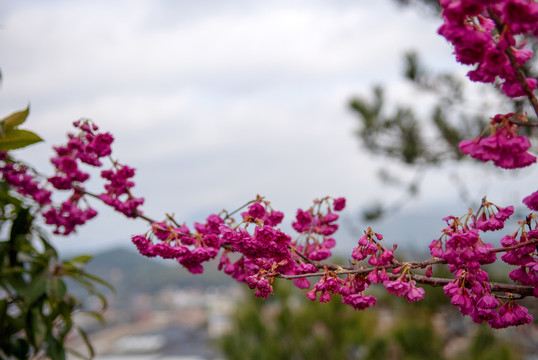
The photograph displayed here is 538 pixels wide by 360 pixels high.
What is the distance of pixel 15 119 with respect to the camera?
29.8 inches

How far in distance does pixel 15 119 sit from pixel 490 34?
67 centimetres

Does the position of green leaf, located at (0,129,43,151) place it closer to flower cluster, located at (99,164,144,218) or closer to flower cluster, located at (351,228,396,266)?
flower cluster, located at (99,164,144,218)

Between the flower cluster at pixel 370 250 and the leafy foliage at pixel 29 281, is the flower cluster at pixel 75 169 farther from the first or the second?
the flower cluster at pixel 370 250

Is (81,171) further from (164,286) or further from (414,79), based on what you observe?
(164,286)

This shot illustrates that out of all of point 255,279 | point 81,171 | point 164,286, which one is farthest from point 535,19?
point 164,286

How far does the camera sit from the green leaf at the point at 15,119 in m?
0.75

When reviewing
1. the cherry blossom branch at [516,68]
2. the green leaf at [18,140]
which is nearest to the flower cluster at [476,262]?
the cherry blossom branch at [516,68]

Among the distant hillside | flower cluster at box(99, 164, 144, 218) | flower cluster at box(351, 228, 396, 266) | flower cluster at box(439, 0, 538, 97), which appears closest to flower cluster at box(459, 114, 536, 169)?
flower cluster at box(439, 0, 538, 97)

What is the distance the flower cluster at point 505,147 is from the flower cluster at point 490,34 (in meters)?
0.03

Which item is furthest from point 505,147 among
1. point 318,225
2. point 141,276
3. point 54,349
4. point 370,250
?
point 141,276

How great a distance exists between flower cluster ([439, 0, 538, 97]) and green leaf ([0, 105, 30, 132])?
2.03 ft

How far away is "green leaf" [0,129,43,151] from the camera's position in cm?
73

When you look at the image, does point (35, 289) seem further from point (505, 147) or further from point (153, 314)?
point (153, 314)

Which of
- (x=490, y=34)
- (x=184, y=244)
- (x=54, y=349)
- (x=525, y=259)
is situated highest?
(x=490, y=34)
